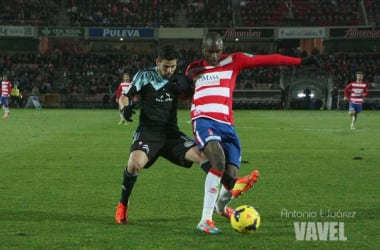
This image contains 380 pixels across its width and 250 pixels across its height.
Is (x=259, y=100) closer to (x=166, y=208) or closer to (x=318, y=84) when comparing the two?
(x=318, y=84)

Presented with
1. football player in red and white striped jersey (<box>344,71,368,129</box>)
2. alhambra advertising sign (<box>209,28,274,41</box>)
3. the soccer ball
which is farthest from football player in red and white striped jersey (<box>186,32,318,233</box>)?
alhambra advertising sign (<box>209,28,274,41</box>)

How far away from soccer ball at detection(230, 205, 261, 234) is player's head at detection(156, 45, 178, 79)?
1961 mm

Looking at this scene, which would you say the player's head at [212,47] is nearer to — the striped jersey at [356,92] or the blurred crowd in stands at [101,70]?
the striped jersey at [356,92]

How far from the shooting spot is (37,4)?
56.0 meters

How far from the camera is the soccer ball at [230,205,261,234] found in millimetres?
7168

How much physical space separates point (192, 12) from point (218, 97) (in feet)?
158

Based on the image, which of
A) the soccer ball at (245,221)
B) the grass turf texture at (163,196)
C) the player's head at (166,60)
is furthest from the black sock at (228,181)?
the player's head at (166,60)

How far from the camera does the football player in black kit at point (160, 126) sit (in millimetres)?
8094

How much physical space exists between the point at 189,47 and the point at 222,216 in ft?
156

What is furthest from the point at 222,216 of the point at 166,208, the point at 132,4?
the point at 132,4

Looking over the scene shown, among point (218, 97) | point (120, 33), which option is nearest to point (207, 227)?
point (218, 97)

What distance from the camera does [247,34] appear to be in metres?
51.8

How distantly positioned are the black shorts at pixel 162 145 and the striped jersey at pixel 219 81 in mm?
477

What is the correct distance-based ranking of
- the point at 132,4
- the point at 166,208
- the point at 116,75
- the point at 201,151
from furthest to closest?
the point at 132,4 → the point at 116,75 → the point at 166,208 → the point at 201,151
